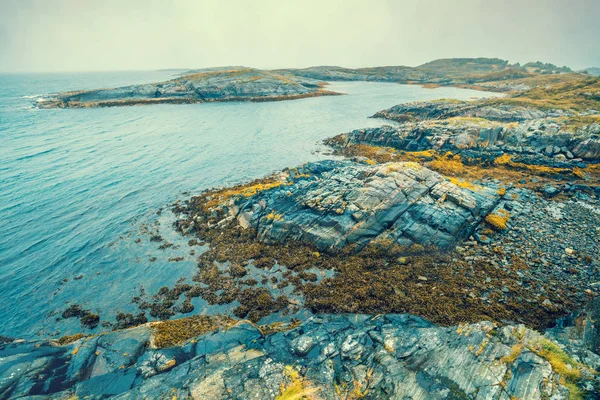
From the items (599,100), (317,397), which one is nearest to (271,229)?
(317,397)

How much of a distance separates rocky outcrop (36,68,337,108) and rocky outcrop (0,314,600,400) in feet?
410

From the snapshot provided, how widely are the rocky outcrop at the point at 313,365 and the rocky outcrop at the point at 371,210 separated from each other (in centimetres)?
1121

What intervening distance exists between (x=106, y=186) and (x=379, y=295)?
134 feet

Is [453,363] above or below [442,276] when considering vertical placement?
above

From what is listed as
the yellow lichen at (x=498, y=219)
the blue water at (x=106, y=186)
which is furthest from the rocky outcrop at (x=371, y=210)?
the blue water at (x=106, y=186)

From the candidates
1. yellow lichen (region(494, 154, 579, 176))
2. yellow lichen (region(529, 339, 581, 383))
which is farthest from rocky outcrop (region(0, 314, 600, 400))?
yellow lichen (region(494, 154, 579, 176))

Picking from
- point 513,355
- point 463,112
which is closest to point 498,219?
point 513,355

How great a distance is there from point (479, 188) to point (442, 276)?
48.8 ft

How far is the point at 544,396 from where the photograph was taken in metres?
9.73

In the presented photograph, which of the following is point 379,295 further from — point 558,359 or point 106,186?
point 106,186

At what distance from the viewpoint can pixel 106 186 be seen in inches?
1559

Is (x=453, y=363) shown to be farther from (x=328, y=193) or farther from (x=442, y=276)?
(x=328, y=193)

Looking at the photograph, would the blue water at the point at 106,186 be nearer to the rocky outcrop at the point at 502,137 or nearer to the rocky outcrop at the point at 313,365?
the rocky outcrop at the point at 313,365

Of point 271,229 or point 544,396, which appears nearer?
point 544,396
